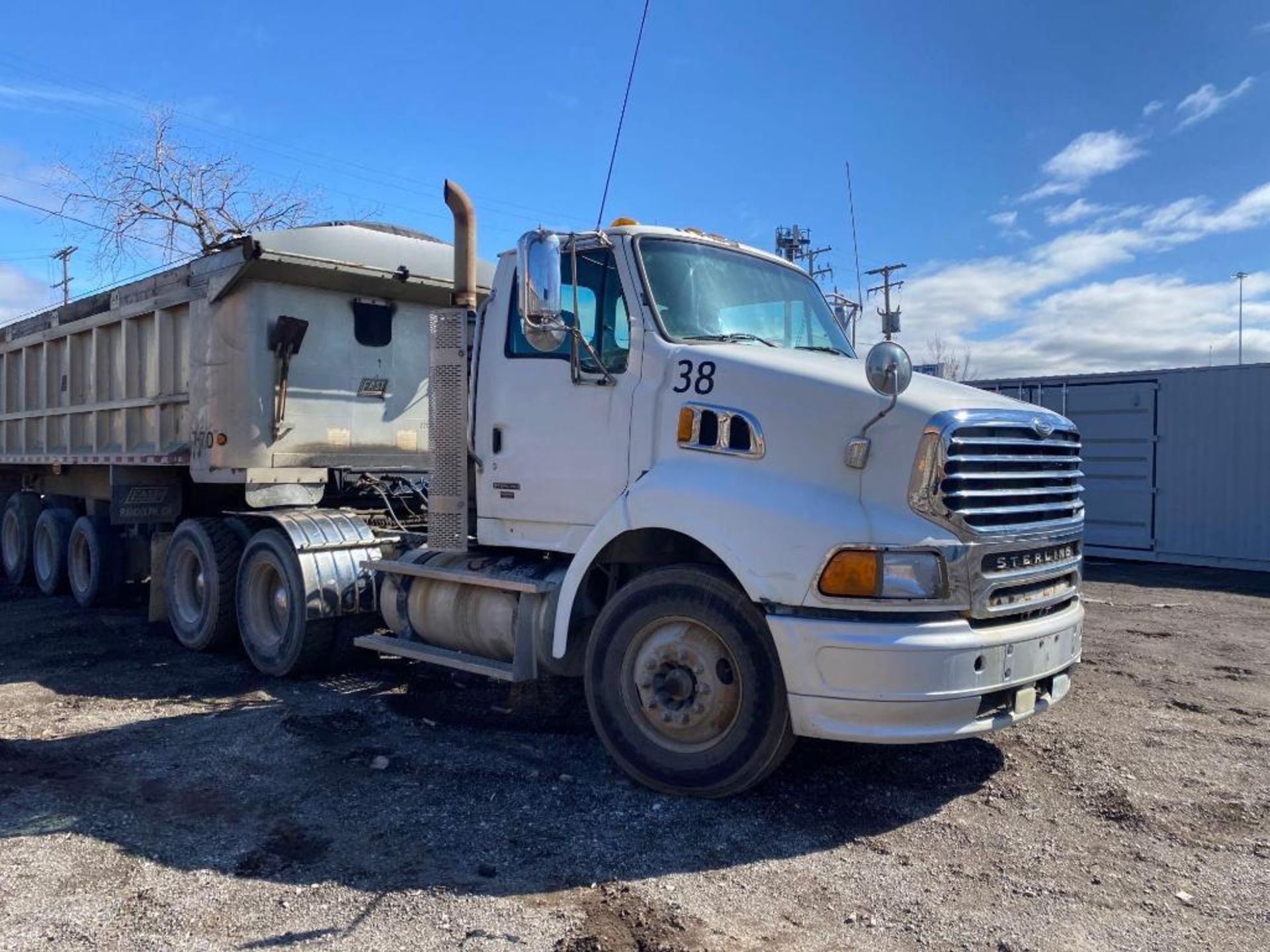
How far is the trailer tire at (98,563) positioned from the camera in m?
10.2

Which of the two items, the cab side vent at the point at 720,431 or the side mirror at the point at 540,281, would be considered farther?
the side mirror at the point at 540,281

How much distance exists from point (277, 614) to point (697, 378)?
4326 millimetres

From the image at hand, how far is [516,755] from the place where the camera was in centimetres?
535

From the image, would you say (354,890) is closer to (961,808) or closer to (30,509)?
(961,808)

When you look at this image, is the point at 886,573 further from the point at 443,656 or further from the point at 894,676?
the point at 443,656

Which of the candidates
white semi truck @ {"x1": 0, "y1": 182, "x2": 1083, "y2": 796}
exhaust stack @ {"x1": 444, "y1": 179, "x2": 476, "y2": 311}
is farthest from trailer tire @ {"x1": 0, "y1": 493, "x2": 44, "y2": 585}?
exhaust stack @ {"x1": 444, "y1": 179, "x2": 476, "y2": 311}

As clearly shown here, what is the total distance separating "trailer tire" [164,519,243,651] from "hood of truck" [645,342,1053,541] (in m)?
4.82

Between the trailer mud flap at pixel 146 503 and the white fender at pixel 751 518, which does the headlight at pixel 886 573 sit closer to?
the white fender at pixel 751 518

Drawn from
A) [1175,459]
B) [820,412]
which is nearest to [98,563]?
[820,412]

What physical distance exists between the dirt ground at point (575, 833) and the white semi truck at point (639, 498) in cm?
48

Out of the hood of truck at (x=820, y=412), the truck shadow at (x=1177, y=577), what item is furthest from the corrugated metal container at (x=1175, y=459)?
the hood of truck at (x=820, y=412)

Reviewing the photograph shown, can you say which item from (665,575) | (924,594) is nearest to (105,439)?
(665,575)

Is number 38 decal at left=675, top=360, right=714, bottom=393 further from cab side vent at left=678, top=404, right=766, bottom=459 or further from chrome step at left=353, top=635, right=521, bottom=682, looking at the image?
chrome step at left=353, top=635, right=521, bottom=682

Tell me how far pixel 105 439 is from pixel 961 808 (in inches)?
338
